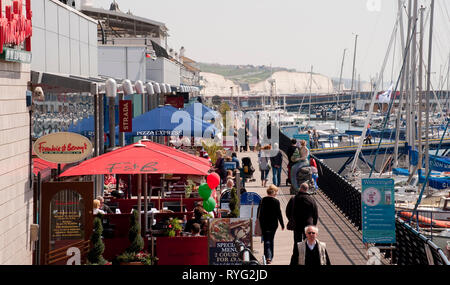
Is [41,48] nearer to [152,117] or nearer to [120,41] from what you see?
[152,117]

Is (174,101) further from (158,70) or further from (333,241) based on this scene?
(333,241)

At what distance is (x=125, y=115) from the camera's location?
1828 cm

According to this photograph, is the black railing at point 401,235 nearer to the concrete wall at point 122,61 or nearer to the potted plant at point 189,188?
the potted plant at point 189,188

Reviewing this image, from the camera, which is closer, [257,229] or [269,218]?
[269,218]

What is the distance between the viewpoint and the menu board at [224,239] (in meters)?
10.6

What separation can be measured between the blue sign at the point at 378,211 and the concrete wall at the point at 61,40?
6.64 m

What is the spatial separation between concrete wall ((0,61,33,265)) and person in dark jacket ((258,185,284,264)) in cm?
384

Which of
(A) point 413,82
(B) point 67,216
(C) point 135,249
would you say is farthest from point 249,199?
(A) point 413,82

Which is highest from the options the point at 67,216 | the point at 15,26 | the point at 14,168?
the point at 15,26

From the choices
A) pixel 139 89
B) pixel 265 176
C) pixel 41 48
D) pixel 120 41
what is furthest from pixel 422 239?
pixel 120 41

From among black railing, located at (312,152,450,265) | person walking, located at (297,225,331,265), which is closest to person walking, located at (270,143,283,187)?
black railing, located at (312,152,450,265)

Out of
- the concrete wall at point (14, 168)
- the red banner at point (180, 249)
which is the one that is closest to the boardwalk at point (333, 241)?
the red banner at point (180, 249)

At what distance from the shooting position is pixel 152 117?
66.0ft

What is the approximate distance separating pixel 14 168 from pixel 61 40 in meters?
5.89
